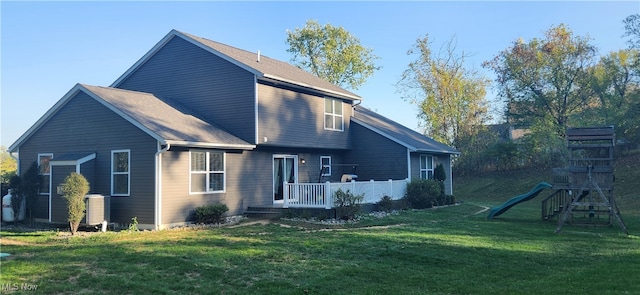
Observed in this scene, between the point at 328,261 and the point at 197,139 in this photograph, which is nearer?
the point at 328,261

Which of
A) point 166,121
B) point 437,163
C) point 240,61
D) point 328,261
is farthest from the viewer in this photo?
point 437,163

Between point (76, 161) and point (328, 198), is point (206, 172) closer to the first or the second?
point (76, 161)

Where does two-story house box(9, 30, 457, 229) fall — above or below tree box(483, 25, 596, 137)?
below

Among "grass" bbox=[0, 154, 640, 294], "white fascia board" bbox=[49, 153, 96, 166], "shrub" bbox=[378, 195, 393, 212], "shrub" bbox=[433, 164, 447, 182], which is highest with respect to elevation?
"white fascia board" bbox=[49, 153, 96, 166]

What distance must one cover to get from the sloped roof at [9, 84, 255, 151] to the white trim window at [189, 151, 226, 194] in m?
0.54

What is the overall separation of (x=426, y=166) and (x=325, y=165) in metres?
5.70

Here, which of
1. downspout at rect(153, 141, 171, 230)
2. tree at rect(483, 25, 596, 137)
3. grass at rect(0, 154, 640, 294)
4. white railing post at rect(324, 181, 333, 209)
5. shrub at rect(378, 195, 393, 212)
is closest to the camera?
grass at rect(0, 154, 640, 294)

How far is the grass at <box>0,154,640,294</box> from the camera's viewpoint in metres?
7.23

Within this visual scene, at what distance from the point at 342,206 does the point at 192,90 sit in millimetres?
7570

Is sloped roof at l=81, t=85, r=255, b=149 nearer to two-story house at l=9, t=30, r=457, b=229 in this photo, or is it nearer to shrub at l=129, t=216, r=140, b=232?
two-story house at l=9, t=30, r=457, b=229

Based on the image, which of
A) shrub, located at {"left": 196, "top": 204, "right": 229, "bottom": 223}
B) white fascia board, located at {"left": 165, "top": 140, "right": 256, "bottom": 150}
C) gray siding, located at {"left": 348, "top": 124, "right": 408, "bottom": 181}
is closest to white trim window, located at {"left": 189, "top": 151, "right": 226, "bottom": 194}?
white fascia board, located at {"left": 165, "top": 140, "right": 256, "bottom": 150}

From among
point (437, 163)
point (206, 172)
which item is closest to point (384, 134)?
point (437, 163)

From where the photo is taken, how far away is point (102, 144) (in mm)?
15492

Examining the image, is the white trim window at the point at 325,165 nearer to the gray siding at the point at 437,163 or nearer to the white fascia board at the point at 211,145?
the gray siding at the point at 437,163
